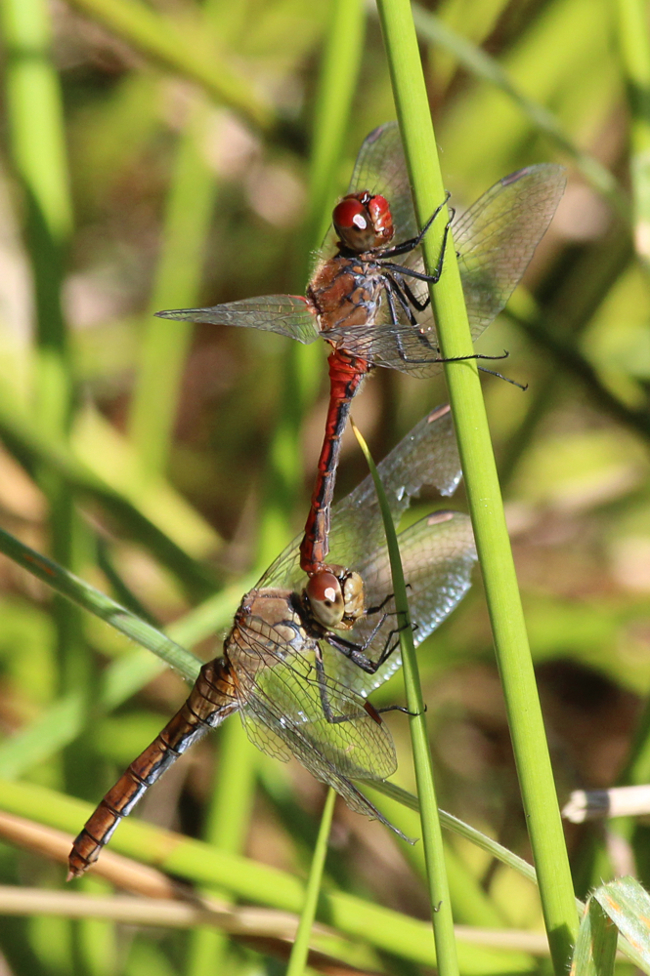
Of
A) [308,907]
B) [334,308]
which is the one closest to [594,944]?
[308,907]

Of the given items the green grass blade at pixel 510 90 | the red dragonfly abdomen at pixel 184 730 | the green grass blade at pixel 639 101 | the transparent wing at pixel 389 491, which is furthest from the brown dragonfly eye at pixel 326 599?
the green grass blade at pixel 510 90

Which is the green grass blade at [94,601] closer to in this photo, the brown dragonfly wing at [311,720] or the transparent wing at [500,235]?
the brown dragonfly wing at [311,720]

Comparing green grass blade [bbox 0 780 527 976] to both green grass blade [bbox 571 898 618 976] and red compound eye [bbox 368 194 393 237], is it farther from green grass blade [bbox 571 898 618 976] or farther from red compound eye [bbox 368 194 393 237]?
red compound eye [bbox 368 194 393 237]

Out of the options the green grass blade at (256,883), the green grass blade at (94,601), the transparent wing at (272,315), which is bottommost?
the green grass blade at (256,883)

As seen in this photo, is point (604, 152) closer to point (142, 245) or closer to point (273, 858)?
point (142, 245)

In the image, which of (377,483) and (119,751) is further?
(119,751)

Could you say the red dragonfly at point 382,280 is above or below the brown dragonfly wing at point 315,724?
above

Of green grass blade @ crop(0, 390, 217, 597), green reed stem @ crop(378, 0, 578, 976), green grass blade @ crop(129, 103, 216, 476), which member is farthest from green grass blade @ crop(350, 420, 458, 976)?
green grass blade @ crop(129, 103, 216, 476)

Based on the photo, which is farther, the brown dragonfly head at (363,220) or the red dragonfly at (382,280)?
the brown dragonfly head at (363,220)

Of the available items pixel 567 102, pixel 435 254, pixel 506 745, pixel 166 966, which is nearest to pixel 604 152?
pixel 567 102
